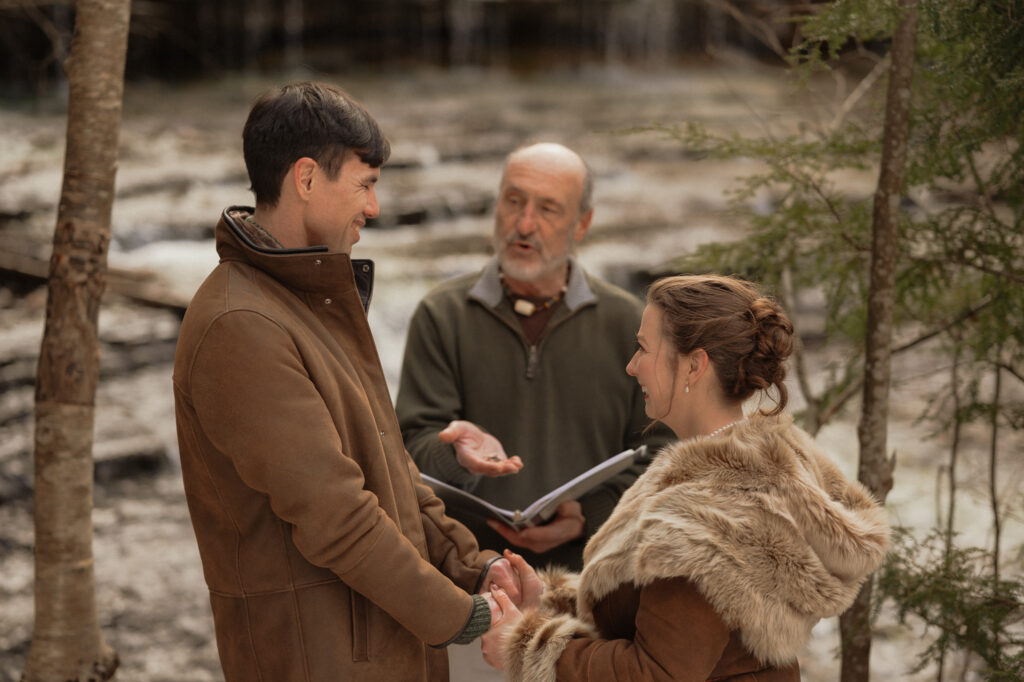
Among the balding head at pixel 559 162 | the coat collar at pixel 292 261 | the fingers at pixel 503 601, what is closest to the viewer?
the coat collar at pixel 292 261

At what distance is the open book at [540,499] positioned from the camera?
9.55 feet

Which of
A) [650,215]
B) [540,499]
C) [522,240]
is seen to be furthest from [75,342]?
[650,215]

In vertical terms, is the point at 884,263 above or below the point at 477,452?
above

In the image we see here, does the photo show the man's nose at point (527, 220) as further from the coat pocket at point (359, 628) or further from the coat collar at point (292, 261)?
the coat pocket at point (359, 628)

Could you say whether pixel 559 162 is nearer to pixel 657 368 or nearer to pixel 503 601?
pixel 657 368

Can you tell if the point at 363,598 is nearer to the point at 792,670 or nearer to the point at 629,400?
the point at 792,670

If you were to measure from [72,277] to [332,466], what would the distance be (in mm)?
2041

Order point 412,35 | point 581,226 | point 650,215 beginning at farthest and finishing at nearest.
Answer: point 412,35, point 650,215, point 581,226

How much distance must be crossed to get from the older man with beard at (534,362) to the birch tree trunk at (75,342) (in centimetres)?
116

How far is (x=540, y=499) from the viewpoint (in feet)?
9.97

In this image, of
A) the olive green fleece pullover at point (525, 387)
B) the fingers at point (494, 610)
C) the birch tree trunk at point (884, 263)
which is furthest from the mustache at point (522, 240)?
the fingers at point (494, 610)

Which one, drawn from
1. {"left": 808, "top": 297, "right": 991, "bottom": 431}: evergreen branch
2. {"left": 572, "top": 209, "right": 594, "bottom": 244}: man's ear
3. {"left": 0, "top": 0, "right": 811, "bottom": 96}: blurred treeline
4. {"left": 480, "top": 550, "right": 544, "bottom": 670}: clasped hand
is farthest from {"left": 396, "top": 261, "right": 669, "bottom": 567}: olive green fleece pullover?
{"left": 0, "top": 0, "right": 811, "bottom": 96}: blurred treeline

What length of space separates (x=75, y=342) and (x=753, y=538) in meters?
2.61

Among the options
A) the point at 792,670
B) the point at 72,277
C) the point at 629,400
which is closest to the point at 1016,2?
the point at 629,400
